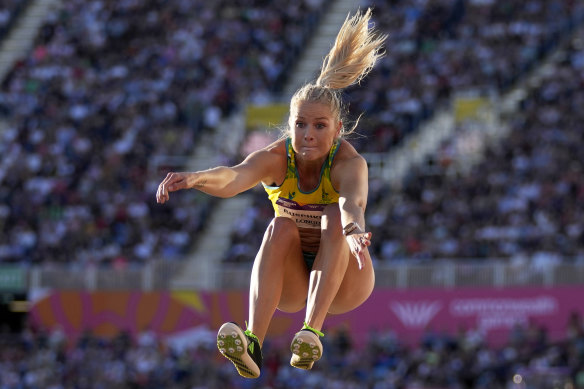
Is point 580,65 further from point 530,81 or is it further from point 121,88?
point 121,88

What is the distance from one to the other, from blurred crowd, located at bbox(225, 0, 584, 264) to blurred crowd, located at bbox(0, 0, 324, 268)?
2126mm

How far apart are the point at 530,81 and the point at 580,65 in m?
1.08

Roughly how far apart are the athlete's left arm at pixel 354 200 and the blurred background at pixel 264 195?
8.94 meters

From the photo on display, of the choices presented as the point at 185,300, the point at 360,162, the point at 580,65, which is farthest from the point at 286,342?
the point at 360,162

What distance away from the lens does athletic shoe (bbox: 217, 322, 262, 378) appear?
308 inches

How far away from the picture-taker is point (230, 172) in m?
7.89

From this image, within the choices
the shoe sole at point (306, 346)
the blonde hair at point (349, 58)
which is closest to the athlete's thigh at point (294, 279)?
the shoe sole at point (306, 346)

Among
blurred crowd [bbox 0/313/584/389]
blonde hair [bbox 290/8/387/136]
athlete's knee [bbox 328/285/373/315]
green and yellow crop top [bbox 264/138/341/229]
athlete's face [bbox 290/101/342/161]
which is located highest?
blonde hair [bbox 290/8/387/136]

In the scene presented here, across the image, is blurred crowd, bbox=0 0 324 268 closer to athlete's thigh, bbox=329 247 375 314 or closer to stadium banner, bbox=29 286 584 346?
stadium banner, bbox=29 286 584 346

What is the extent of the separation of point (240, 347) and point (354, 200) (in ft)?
3.95

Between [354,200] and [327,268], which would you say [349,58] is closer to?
[354,200]

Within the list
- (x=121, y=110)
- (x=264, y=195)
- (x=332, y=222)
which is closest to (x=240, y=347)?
(x=332, y=222)

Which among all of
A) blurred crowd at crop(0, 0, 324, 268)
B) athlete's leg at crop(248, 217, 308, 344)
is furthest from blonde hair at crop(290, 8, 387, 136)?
blurred crowd at crop(0, 0, 324, 268)

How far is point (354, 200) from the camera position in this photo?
7.79 metres
